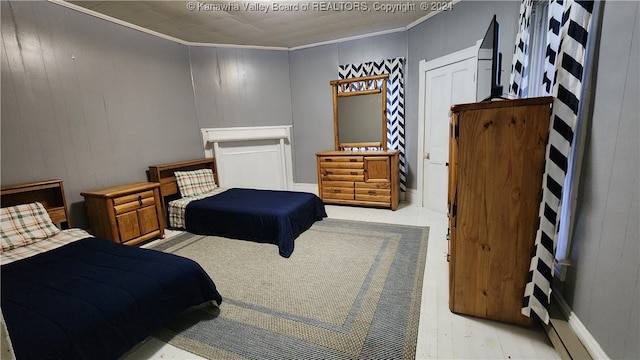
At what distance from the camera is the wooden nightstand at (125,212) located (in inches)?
110

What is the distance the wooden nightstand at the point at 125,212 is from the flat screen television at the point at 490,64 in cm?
350

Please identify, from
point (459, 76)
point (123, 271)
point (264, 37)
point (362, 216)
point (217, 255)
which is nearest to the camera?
point (123, 271)

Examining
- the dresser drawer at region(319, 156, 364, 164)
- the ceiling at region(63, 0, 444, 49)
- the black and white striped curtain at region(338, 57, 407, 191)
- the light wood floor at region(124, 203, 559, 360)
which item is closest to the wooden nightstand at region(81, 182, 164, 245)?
the light wood floor at region(124, 203, 559, 360)

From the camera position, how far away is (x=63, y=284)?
5.18 feet

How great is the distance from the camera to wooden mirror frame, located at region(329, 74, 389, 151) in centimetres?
424

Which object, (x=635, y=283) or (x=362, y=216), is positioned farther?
(x=362, y=216)

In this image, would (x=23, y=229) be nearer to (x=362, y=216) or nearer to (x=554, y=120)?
(x=362, y=216)

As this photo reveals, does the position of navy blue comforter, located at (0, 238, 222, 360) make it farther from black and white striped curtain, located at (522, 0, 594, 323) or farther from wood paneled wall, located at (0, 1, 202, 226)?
black and white striped curtain, located at (522, 0, 594, 323)

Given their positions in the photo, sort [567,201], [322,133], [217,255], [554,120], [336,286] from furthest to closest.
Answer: [322,133] → [217,255] → [336,286] → [567,201] → [554,120]

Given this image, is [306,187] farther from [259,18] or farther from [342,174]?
[259,18]

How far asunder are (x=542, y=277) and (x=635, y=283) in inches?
18.7

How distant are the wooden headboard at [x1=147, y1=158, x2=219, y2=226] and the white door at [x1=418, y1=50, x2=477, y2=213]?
11.1 feet

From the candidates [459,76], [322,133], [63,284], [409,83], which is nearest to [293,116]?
[322,133]

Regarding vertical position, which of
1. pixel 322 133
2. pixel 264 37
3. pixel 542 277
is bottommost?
pixel 542 277
